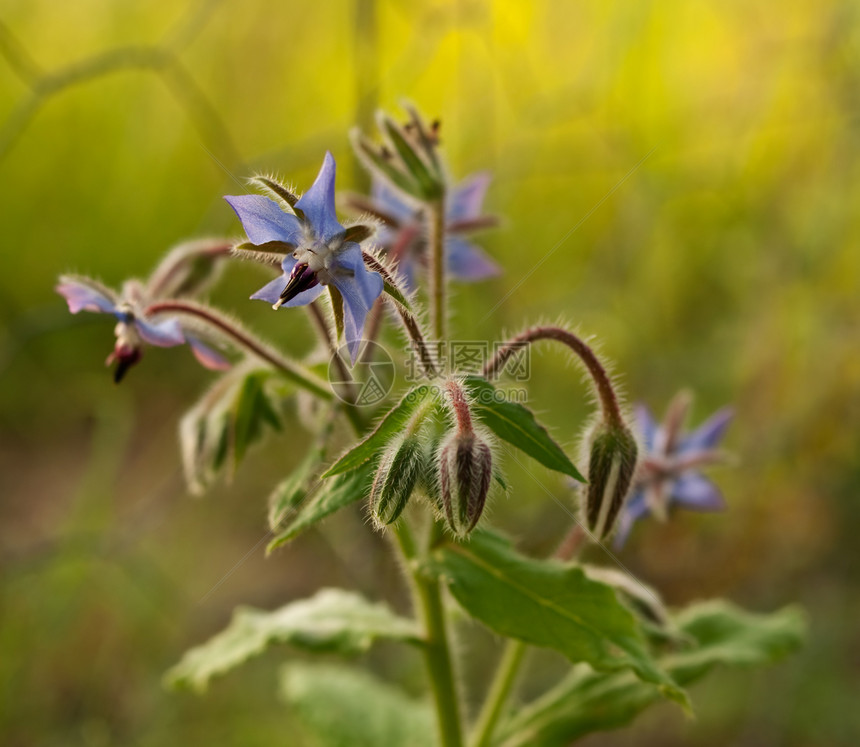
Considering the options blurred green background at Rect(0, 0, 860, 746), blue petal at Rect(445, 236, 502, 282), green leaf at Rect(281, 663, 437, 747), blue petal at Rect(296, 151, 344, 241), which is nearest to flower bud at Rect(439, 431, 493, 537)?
blue petal at Rect(296, 151, 344, 241)

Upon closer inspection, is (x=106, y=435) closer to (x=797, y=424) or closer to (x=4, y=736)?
(x=4, y=736)

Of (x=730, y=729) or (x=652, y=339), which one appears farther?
(x=652, y=339)

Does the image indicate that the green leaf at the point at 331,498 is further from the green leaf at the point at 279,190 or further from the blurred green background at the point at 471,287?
the blurred green background at the point at 471,287

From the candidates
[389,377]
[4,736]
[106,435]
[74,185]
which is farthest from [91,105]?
[389,377]

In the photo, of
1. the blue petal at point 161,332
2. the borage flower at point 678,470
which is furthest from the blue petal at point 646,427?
the blue petal at point 161,332

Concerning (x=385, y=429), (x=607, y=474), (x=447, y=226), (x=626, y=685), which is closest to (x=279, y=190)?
(x=385, y=429)

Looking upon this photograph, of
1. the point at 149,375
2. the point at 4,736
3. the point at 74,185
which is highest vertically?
the point at 74,185
